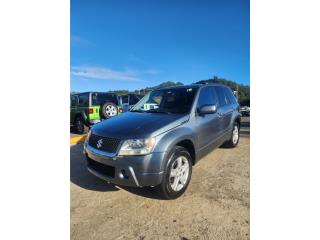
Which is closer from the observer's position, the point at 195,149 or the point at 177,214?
the point at 177,214

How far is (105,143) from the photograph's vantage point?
251 centimetres

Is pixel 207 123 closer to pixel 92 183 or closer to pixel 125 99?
pixel 92 183

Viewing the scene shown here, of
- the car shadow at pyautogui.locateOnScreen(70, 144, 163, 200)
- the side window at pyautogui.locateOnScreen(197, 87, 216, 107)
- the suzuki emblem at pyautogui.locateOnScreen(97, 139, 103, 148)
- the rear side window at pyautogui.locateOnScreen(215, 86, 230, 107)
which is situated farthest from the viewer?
the rear side window at pyautogui.locateOnScreen(215, 86, 230, 107)

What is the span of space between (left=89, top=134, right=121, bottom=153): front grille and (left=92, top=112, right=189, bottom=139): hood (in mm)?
57

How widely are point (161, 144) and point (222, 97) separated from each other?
2.59m

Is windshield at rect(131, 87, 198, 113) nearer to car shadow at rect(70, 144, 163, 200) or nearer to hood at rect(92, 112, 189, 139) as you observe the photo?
hood at rect(92, 112, 189, 139)

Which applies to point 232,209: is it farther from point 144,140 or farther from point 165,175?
point 144,140

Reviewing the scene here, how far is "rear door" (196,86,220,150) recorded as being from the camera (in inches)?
121

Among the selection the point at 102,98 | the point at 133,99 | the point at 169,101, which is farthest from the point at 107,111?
the point at 169,101

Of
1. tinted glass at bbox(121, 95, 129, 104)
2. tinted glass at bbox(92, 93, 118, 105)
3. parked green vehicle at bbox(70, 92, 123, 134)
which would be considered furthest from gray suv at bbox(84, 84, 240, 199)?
tinted glass at bbox(121, 95, 129, 104)

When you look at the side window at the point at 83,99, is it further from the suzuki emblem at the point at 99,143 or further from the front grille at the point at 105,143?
the suzuki emblem at the point at 99,143
